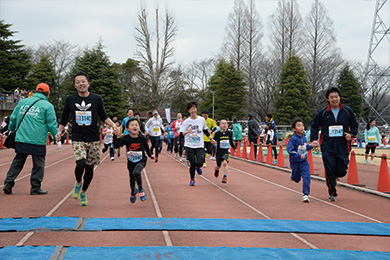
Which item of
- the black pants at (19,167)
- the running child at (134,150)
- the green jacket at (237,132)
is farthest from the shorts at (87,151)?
the green jacket at (237,132)

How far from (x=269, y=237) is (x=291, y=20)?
53301mm

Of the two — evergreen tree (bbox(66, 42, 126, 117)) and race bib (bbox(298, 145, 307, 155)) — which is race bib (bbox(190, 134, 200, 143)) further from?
evergreen tree (bbox(66, 42, 126, 117))

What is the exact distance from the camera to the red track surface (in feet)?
16.3

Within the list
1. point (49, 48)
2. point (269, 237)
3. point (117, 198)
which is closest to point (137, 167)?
point (117, 198)

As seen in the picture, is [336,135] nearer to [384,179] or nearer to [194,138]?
[384,179]

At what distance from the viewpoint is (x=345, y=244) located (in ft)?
16.6

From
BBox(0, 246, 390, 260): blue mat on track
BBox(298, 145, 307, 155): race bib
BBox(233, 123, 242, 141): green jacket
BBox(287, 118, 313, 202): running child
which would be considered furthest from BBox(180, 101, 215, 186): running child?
BBox(233, 123, 242, 141): green jacket

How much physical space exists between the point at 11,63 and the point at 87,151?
1940 inches

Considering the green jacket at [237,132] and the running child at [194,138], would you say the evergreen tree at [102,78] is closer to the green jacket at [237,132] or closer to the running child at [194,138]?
the green jacket at [237,132]

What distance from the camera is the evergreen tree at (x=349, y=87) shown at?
58688 millimetres

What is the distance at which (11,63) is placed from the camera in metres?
51.2

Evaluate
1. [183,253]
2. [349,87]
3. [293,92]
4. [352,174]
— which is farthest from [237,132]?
[349,87]

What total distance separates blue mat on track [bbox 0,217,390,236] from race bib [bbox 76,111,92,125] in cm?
177

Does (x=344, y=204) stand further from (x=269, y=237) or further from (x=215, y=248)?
(x=215, y=248)
